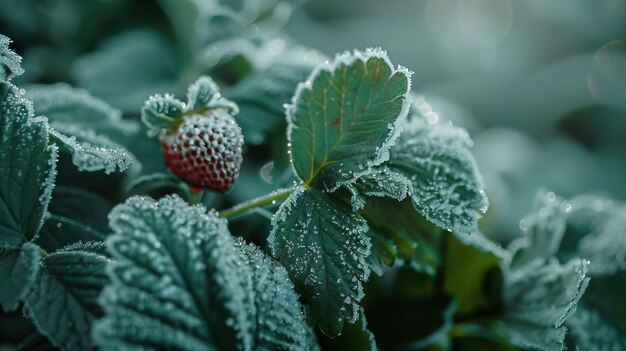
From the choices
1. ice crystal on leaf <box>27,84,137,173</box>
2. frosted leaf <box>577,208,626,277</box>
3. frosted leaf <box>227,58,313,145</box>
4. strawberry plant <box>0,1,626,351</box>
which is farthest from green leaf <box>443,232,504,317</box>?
ice crystal on leaf <box>27,84,137,173</box>

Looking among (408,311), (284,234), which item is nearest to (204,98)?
(284,234)

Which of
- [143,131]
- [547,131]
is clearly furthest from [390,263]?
[547,131]

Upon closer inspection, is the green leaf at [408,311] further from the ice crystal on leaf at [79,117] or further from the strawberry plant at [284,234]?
the ice crystal on leaf at [79,117]

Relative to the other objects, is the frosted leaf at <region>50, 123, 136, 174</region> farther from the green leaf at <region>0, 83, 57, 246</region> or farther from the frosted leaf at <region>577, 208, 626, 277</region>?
the frosted leaf at <region>577, 208, 626, 277</region>

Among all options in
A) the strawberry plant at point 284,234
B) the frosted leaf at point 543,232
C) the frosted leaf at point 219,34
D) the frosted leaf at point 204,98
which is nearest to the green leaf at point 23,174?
the strawberry plant at point 284,234

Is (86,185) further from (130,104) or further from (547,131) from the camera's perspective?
(547,131)

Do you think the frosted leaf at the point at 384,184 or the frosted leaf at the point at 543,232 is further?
the frosted leaf at the point at 543,232

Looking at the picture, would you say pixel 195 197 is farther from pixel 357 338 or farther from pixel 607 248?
pixel 607 248
